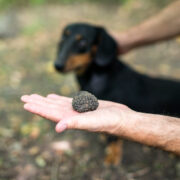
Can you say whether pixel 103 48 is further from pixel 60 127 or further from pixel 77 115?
pixel 60 127

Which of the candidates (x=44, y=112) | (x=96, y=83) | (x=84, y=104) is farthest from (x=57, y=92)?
(x=44, y=112)

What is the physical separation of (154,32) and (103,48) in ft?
2.64

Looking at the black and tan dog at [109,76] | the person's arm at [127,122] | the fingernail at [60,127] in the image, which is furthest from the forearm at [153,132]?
the black and tan dog at [109,76]

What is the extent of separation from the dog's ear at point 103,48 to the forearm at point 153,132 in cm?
159

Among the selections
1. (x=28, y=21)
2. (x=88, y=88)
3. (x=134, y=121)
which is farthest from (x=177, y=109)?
(x=28, y=21)

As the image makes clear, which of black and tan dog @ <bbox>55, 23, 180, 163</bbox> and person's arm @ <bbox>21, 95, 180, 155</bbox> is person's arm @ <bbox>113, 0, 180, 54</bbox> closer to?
black and tan dog @ <bbox>55, 23, 180, 163</bbox>

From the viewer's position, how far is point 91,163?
358cm

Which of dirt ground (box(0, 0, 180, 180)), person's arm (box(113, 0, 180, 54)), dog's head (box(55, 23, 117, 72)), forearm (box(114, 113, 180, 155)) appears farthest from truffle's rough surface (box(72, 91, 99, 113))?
person's arm (box(113, 0, 180, 54))

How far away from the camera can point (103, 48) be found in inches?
144

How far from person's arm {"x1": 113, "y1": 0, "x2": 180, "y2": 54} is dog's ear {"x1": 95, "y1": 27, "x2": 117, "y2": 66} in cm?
23

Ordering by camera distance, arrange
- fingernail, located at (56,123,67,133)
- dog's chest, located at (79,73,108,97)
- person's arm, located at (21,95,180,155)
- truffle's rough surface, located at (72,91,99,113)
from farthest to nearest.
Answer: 1. dog's chest, located at (79,73,108,97)
2. truffle's rough surface, located at (72,91,99,113)
3. person's arm, located at (21,95,180,155)
4. fingernail, located at (56,123,67,133)

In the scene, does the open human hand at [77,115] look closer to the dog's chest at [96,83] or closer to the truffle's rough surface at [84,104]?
the truffle's rough surface at [84,104]

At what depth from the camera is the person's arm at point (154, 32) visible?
12.7 feet

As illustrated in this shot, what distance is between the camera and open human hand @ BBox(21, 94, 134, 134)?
194 centimetres
